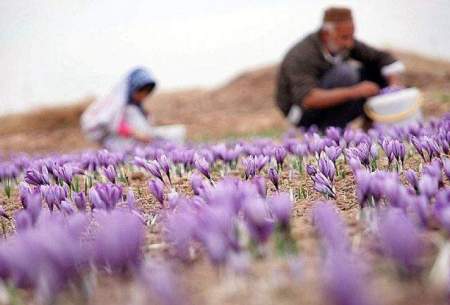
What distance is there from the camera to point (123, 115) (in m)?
7.25

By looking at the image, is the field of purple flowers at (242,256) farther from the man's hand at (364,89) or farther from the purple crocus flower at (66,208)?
the man's hand at (364,89)

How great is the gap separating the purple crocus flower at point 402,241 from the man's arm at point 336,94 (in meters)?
5.08

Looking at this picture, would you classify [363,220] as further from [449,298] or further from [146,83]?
[146,83]

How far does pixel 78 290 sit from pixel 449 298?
0.87m

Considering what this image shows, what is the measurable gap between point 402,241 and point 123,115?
6.17 m

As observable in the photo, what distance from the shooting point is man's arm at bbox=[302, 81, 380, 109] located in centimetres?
631

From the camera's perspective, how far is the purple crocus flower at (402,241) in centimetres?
131

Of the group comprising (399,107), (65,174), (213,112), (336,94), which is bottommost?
(213,112)

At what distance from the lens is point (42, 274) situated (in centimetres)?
137

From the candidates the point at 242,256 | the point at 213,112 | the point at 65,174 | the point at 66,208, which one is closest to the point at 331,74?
the point at 65,174

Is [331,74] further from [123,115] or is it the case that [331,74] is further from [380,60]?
[123,115]

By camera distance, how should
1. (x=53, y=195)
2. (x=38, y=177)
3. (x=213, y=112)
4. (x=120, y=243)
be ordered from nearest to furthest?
(x=120, y=243) → (x=53, y=195) → (x=38, y=177) → (x=213, y=112)

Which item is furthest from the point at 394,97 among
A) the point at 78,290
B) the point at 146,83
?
the point at 78,290

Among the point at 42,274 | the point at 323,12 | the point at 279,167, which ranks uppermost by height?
the point at 323,12
